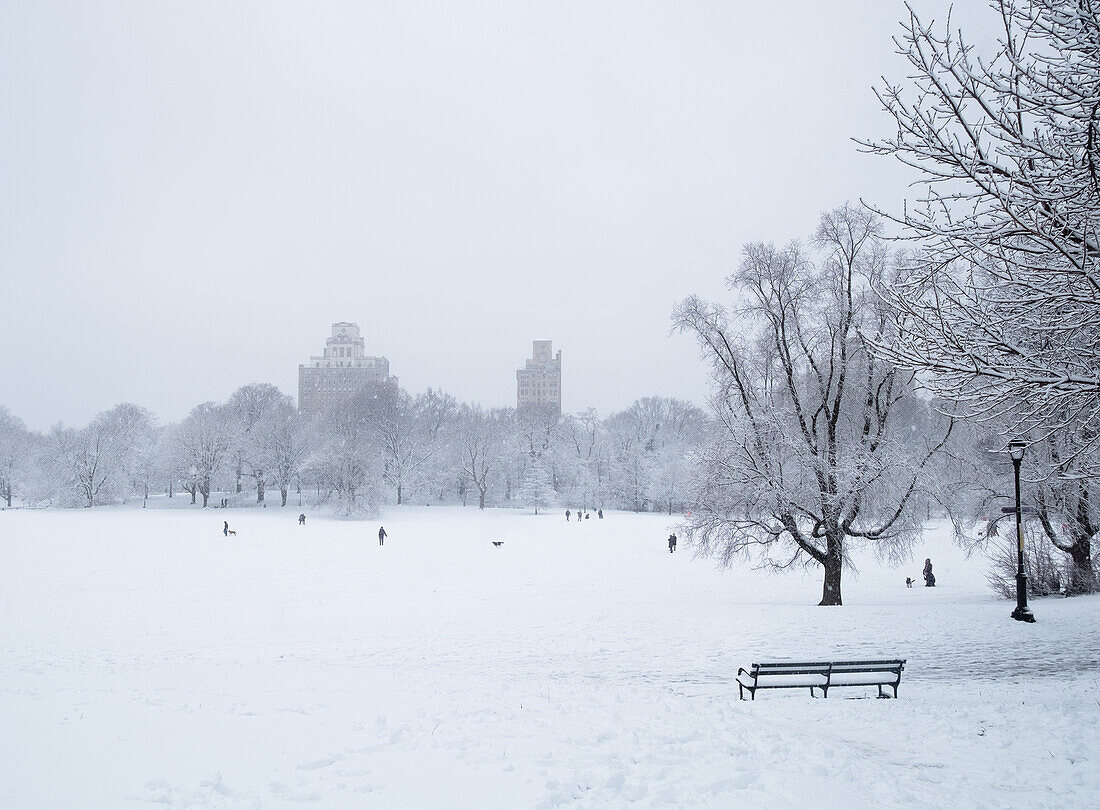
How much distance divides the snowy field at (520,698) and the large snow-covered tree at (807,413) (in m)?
2.52

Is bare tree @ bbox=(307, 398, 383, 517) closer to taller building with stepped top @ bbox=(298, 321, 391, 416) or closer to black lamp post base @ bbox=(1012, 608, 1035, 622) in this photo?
black lamp post base @ bbox=(1012, 608, 1035, 622)

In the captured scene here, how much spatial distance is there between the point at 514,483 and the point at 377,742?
8688 cm

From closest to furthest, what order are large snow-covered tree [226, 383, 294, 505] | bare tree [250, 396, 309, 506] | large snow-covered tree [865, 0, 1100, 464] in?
large snow-covered tree [865, 0, 1100, 464], bare tree [250, 396, 309, 506], large snow-covered tree [226, 383, 294, 505]

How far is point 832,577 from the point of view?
64.6 feet

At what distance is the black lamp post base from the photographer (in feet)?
50.1

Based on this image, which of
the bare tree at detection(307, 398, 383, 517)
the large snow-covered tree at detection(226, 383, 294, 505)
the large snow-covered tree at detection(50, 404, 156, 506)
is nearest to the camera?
the bare tree at detection(307, 398, 383, 517)

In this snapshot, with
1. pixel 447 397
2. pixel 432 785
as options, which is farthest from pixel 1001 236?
pixel 447 397

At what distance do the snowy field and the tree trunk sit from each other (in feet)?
3.64

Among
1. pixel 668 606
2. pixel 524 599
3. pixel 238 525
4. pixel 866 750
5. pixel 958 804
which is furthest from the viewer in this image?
pixel 238 525

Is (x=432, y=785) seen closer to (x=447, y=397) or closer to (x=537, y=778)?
(x=537, y=778)

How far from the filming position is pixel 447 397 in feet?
326

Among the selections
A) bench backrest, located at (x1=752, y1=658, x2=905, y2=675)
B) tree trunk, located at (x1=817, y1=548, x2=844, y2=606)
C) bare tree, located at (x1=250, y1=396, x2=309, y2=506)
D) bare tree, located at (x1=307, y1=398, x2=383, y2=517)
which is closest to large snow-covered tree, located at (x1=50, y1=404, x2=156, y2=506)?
bare tree, located at (x1=250, y1=396, x2=309, y2=506)

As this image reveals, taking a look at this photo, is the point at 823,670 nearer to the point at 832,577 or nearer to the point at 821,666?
the point at 821,666

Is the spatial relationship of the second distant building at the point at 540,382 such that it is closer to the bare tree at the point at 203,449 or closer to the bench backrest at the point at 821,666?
the bare tree at the point at 203,449
